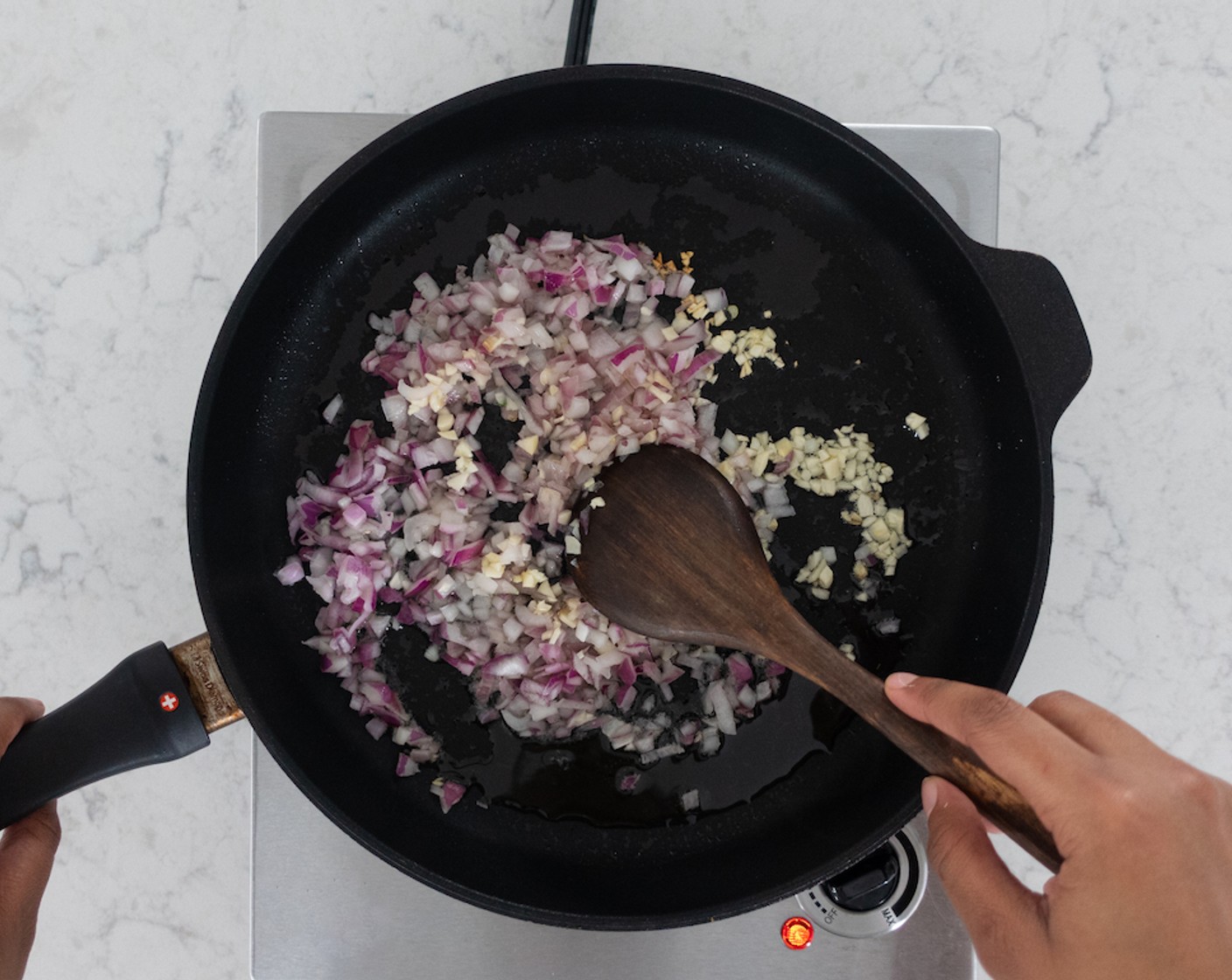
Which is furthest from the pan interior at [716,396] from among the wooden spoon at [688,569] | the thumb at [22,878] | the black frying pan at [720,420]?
the thumb at [22,878]

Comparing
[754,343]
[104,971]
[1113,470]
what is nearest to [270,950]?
[104,971]

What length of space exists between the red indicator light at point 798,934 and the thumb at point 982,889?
32cm

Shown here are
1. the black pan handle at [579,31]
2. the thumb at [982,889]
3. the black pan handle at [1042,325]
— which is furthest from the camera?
the black pan handle at [579,31]

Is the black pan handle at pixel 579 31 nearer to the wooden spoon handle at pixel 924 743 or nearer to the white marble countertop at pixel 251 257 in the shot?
the white marble countertop at pixel 251 257

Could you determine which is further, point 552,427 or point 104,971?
point 104,971

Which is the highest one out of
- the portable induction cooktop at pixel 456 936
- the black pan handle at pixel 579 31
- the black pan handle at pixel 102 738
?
the black pan handle at pixel 579 31

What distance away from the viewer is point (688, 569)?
0.98 metres

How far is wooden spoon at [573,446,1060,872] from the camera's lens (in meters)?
0.93

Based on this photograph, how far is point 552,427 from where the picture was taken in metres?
1.05

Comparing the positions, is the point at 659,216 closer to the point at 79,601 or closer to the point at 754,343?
the point at 754,343

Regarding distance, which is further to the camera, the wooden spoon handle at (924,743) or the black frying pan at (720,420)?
the black frying pan at (720,420)

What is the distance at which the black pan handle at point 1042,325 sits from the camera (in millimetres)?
943

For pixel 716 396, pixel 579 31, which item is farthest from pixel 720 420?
pixel 579 31

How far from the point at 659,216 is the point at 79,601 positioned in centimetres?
89
